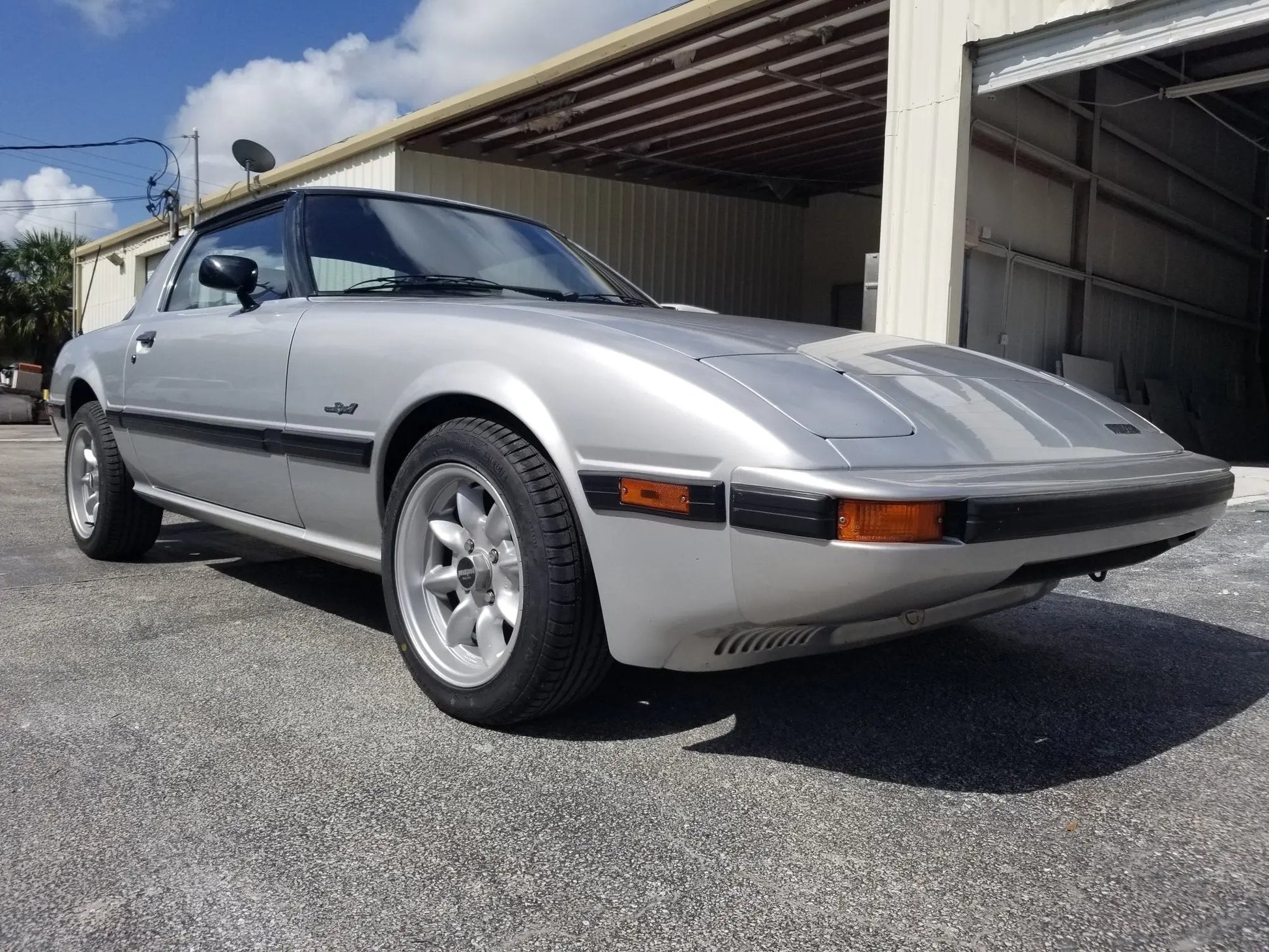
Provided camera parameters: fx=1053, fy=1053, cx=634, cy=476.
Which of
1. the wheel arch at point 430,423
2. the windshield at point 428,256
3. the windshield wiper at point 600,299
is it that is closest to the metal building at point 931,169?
the windshield wiper at point 600,299

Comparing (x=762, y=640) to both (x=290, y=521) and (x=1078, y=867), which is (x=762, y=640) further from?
(x=290, y=521)

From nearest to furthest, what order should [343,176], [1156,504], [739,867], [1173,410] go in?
[739,867] → [1156,504] → [1173,410] → [343,176]

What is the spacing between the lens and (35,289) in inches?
Answer: 1035

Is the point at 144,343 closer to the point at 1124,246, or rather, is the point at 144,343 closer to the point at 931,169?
the point at 931,169

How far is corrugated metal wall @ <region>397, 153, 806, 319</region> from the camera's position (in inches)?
503

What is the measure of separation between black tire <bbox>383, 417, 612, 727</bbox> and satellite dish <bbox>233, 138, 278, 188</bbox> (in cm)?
1018

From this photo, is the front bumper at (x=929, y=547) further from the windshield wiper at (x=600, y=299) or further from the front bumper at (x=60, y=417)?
the front bumper at (x=60, y=417)

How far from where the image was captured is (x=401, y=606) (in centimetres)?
253

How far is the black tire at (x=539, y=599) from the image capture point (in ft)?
6.98

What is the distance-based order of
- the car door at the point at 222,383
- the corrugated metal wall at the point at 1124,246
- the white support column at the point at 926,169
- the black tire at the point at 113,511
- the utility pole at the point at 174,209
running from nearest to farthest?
the car door at the point at 222,383 < the black tire at the point at 113,511 < the white support column at the point at 926,169 < the corrugated metal wall at the point at 1124,246 < the utility pole at the point at 174,209

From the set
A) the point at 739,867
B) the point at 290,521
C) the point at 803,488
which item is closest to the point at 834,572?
the point at 803,488

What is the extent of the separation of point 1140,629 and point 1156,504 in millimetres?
1370

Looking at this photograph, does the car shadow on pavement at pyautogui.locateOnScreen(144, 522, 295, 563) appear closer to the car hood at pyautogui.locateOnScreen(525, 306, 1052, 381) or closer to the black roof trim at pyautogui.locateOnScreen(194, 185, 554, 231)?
the black roof trim at pyautogui.locateOnScreen(194, 185, 554, 231)

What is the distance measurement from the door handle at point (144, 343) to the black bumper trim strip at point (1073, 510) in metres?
2.99
